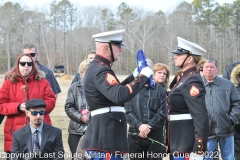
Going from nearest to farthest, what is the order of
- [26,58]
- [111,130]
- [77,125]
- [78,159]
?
[111,130] → [78,159] → [26,58] → [77,125]

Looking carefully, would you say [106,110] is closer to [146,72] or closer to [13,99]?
[146,72]

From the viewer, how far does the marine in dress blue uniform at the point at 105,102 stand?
3652 millimetres

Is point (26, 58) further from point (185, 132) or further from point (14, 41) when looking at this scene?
point (14, 41)

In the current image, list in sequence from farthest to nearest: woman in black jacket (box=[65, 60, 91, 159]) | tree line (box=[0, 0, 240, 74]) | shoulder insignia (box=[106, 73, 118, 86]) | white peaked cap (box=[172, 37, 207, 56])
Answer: tree line (box=[0, 0, 240, 74]) → woman in black jacket (box=[65, 60, 91, 159]) → white peaked cap (box=[172, 37, 207, 56]) → shoulder insignia (box=[106, 73, 118, 86])

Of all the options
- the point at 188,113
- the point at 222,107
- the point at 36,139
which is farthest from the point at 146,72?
the point at 222,107

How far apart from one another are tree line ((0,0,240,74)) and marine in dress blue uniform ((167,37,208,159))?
55097 mm

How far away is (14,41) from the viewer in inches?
2554

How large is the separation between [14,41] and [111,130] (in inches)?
2510

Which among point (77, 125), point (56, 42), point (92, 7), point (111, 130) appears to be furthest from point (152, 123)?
point (92, 7)

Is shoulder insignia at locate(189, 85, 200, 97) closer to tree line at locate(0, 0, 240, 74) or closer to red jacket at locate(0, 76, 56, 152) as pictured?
red jacket at locate(0, 76, 56, 152)

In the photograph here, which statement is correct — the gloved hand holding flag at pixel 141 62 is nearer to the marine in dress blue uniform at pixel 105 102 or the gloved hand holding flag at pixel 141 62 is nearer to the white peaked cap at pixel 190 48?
the marine in dress blue uniform at pixel 105 102

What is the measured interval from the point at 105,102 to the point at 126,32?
65667 mm

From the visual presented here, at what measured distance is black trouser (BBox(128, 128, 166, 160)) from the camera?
558 centimetres

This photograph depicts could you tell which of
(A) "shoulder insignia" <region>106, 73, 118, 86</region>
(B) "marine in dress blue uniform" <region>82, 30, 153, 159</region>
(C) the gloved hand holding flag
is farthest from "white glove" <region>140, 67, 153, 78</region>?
(A) "shoulder insignia" <region>106, 73, 118, 86</region>
